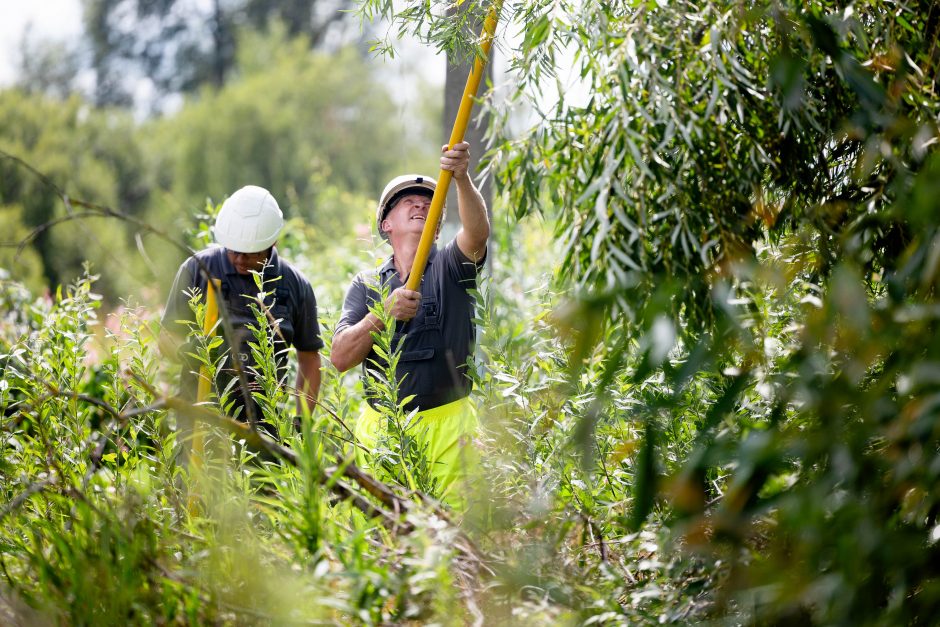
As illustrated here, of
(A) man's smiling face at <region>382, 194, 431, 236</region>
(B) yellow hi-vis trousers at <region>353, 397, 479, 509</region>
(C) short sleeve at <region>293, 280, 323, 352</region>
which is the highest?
(A) man's smiling face at <region>382, 194, 431, 236</region>

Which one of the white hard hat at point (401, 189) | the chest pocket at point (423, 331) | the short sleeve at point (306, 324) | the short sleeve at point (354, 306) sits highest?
the white hard hat at point (401, 189)

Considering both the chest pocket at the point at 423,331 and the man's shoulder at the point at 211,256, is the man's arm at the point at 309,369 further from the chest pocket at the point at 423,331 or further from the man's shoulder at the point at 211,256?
the chest pocket at the point at 423,331

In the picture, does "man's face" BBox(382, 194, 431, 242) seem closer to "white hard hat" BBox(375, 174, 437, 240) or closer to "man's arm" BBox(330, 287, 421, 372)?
"white hard hat" BBox(375, 174, 437, 240)

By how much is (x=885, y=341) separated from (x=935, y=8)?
4.49 feet

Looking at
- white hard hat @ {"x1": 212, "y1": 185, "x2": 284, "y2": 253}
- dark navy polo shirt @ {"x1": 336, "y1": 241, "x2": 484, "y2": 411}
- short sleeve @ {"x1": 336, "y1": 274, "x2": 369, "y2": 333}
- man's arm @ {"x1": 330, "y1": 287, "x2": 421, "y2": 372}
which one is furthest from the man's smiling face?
white hard hat @ {"x1": 212, "y1": 185, "x2": 284, "y2": 253}

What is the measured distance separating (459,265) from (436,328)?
0.85 feet

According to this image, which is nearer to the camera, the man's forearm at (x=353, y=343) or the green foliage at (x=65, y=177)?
the man's forearm at (x=353, y=343)

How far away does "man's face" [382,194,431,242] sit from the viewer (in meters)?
3.71

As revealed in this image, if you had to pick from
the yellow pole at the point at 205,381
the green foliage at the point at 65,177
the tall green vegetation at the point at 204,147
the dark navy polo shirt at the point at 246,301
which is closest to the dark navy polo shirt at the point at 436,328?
the dark navy polo shirt at the point at 246,301

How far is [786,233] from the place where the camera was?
2.81 meters

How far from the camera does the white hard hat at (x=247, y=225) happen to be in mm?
3877

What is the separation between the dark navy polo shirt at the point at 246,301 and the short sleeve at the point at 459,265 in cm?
74

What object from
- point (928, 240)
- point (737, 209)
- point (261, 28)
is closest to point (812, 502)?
point (928, 240)

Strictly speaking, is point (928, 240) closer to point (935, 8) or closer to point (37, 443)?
point (935, 8)
